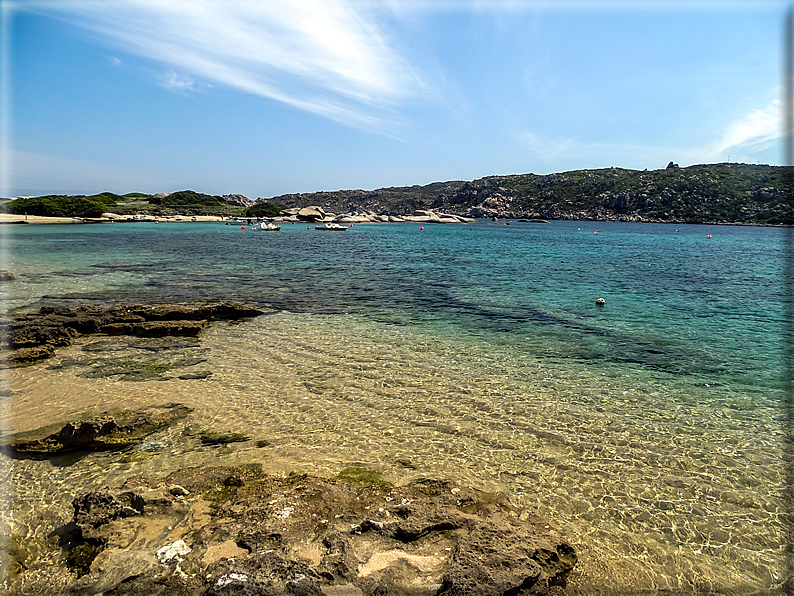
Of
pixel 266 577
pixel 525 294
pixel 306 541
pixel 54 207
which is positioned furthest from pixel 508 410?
pixel 54 207

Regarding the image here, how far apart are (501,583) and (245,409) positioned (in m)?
5.77

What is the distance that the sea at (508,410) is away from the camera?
4.96 metres

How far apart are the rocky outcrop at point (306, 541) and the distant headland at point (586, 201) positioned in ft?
366

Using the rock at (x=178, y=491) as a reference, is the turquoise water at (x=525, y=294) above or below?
above

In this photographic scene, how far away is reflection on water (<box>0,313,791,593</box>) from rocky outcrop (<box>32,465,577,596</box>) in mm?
560

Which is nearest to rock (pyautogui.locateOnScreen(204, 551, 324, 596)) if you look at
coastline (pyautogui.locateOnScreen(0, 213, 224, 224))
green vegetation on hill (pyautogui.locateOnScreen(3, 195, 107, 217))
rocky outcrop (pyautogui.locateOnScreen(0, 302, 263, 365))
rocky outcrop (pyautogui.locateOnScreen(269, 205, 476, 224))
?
rocky outcrop (pyautogui.locateOnScreen(0, 302, 263, 365))

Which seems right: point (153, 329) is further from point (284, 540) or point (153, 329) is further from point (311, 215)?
point (311, 215)

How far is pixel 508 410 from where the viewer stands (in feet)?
26.4

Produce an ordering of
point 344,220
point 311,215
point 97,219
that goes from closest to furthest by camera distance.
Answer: point 97,219, point 311,215, point 344,220

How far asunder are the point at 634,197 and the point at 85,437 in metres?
150

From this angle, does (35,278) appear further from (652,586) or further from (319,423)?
(652,586)

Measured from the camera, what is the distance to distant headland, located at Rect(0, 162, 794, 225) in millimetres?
103438

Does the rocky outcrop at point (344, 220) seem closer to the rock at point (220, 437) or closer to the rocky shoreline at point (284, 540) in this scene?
the rock at point (220, 437)

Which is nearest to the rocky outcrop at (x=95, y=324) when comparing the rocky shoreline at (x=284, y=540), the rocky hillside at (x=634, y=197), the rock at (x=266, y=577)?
the rocky shoreline at (x=284, y=540)
